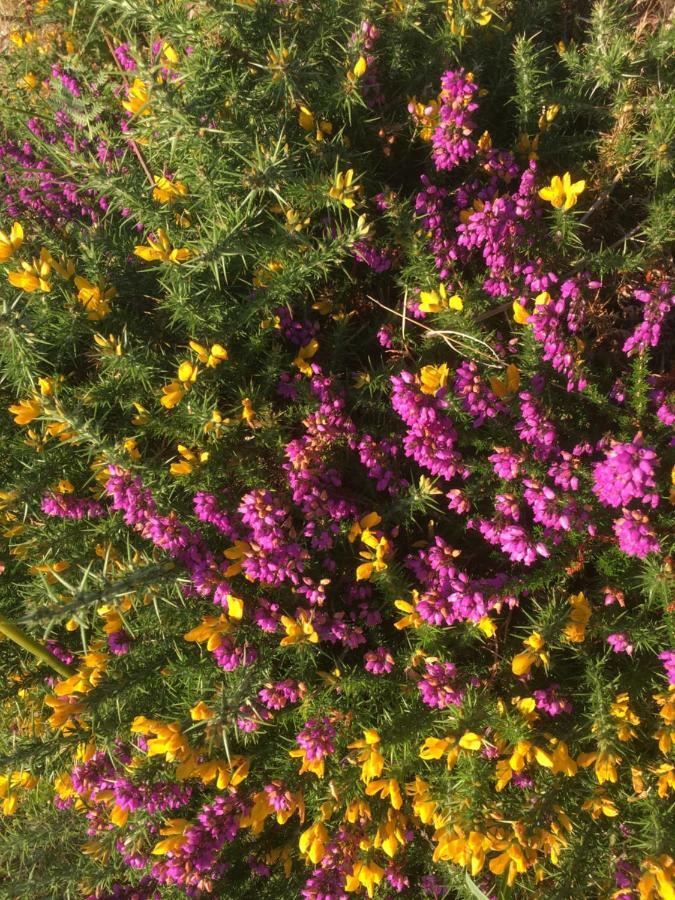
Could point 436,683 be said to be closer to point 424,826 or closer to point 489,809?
point 489,809

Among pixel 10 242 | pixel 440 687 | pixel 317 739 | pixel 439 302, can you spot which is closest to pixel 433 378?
pixel 439 302

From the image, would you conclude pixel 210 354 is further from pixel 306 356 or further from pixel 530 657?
pixel 530 657

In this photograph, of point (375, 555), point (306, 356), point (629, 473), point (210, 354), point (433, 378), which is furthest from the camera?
point (306, 356)

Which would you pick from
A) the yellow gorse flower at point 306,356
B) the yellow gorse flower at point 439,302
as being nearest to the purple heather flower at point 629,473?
the yellow gorse flower at point 439,302

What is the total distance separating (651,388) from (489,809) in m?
2.10

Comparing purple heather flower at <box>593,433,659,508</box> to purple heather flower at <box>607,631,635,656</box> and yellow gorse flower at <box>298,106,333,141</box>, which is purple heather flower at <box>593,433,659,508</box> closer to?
purple heather flower at <box>607,631,635,656</box>

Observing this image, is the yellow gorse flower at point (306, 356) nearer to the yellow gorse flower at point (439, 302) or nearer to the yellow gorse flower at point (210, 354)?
the yellow gorse flower at point (210, 354)

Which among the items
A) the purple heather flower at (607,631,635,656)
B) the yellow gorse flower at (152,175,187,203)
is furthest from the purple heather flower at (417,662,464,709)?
the yellow gorse flower at (152,175,187,203)

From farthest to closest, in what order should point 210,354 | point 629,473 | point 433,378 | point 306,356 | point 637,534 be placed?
point 306,356 → point 210,354 → point 433,378 → point 637,534 → point 629,473

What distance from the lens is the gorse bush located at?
8.61 feet

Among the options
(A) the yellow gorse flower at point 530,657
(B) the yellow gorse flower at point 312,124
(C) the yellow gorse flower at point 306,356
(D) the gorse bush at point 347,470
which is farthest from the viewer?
(C) the yellow gorse flower at point 306,356

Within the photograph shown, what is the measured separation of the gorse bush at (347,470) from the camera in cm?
262

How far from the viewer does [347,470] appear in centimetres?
329

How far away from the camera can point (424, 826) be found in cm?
329
